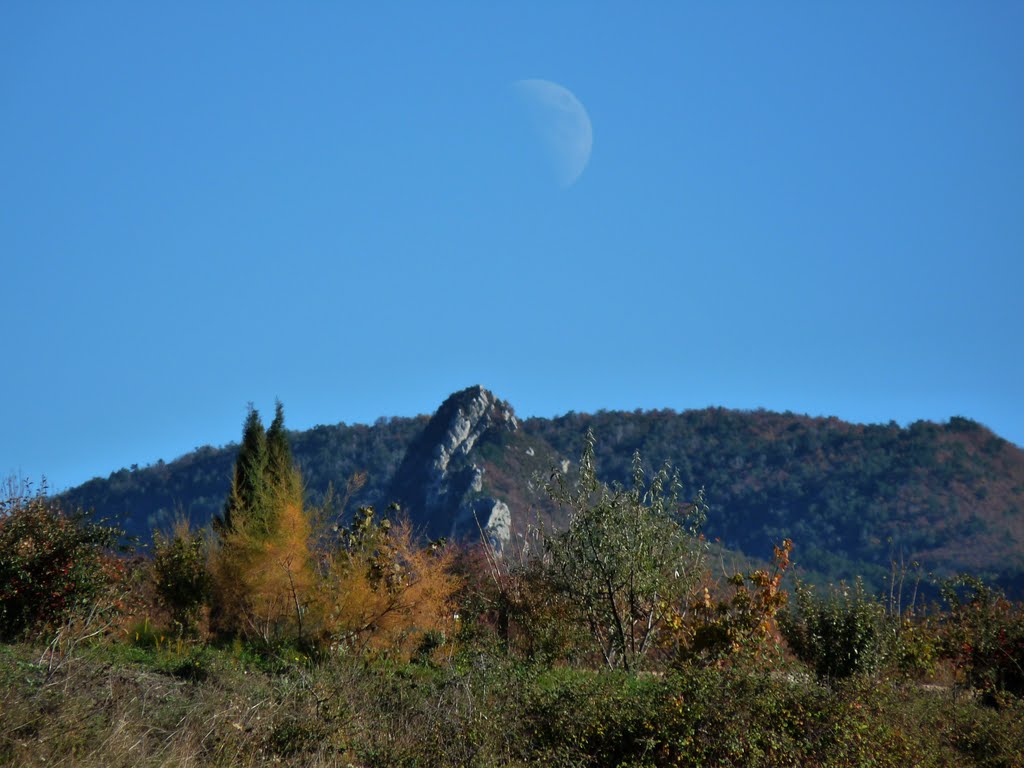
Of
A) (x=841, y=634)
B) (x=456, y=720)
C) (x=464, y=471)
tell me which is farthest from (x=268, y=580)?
(x=464, y=471)

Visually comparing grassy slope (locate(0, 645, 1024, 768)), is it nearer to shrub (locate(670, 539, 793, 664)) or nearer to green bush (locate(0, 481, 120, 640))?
green bush (locate(0, 481, 120, 640))

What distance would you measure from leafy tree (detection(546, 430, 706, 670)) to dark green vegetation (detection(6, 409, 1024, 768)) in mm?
44

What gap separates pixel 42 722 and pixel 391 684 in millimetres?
3999

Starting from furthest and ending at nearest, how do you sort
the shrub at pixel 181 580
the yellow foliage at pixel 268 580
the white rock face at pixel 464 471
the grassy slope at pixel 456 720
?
1. the white rock face at pixel 464 471
2. the shrub at pixel 181 580
3. the yellow foliage at pixel 268 580
4. the grassy slope at pixel 456 720

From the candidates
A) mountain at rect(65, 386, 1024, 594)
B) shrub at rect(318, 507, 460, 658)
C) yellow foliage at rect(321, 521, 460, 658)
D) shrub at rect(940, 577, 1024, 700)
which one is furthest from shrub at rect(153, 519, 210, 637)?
mountain at rect(65, 386, 1024, 594)

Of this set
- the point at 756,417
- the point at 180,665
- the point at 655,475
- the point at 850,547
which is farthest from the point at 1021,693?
the point at 756,417

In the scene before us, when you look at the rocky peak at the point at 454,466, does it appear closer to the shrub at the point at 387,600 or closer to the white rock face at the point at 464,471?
the white rock face at the point at 464,471

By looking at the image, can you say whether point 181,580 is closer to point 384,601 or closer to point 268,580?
point 268,580

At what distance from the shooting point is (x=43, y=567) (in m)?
13.2

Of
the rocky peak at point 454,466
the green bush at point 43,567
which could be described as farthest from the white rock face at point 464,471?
the green bush at point 43,567

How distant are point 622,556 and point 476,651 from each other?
2655mm

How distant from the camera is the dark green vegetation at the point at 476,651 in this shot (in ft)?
28.9

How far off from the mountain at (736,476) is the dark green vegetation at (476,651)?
3351cm

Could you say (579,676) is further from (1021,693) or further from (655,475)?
(1021,693)
